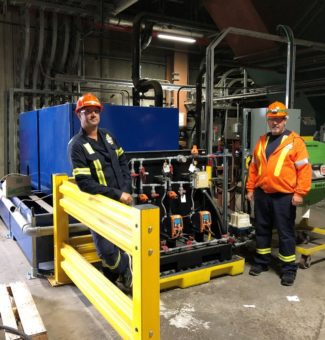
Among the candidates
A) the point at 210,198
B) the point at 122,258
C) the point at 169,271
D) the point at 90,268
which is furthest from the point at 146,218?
the point at 210,198

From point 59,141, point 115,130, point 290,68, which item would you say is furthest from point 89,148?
point 290,68

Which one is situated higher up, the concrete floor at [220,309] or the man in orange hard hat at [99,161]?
the man in orange hard hat at [99,161]

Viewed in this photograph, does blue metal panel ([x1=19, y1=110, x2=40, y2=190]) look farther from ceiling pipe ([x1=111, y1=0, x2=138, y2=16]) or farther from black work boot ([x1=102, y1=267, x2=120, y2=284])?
ceiling pipe ([x1=111, y1=0, x2=138, y2=16])

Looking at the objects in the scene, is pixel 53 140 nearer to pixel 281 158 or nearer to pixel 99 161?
pixel 99 161

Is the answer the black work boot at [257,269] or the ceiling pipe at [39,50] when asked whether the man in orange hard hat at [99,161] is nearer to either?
the black work boot at [257,269]

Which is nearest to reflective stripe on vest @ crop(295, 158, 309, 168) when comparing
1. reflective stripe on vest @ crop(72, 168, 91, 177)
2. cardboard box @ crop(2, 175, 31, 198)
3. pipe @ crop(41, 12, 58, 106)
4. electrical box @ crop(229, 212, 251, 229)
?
electrical box @ crop(229, 212, 251, 229)

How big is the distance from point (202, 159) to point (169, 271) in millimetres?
1059

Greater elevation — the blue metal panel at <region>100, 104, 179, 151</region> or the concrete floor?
the blue metal panel at <region>100, 104, 179, 151</region>

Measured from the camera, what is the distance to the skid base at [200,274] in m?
2.91

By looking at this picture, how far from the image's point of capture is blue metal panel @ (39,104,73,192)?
332 cm

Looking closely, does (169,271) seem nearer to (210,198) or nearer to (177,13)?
(210,198)

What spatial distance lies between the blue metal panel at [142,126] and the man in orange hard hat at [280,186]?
89cm

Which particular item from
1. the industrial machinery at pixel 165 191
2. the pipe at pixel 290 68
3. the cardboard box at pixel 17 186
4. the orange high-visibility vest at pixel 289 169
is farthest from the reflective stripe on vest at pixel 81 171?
the pipe at pixel 290 68

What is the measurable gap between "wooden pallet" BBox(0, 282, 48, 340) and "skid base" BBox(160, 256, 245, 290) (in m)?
1.05
